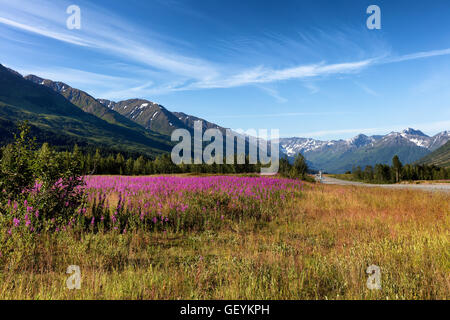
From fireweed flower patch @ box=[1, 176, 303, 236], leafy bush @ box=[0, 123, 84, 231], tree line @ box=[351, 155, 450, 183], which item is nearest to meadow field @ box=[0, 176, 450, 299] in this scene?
fireweed flower patch @ box=[1, 176, 303, 236]

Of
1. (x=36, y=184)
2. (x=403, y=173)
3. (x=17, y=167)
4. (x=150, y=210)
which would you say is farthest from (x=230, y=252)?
(x=403, y=173)

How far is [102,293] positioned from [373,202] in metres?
12.0

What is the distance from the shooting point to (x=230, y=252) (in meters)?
5.43

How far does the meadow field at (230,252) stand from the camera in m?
3.33

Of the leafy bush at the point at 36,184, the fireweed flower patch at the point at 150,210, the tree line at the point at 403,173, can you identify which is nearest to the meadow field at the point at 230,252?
the fireweed flower patch at the point at 150,210

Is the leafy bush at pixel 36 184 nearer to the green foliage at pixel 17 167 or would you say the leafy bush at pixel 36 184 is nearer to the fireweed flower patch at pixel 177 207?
the green foliage at pixel 17 167

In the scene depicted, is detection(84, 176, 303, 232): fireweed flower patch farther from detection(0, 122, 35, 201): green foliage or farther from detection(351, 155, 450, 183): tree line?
detection(351, 155, 450, 183): tree line

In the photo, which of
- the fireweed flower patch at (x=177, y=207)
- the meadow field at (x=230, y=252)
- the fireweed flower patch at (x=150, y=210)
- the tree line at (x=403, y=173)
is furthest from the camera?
the tree line at (x=403, y=173)

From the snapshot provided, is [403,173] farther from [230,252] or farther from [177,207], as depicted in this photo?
[230,252]

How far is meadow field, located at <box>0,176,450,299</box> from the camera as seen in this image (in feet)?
10.9

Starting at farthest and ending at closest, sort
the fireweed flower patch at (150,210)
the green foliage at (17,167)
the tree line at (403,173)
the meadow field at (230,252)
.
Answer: the tree line at (403,173) < the green foliage at (17,167) < the fireweed flower patch at (150,210) < the meadow field at (230,252)
